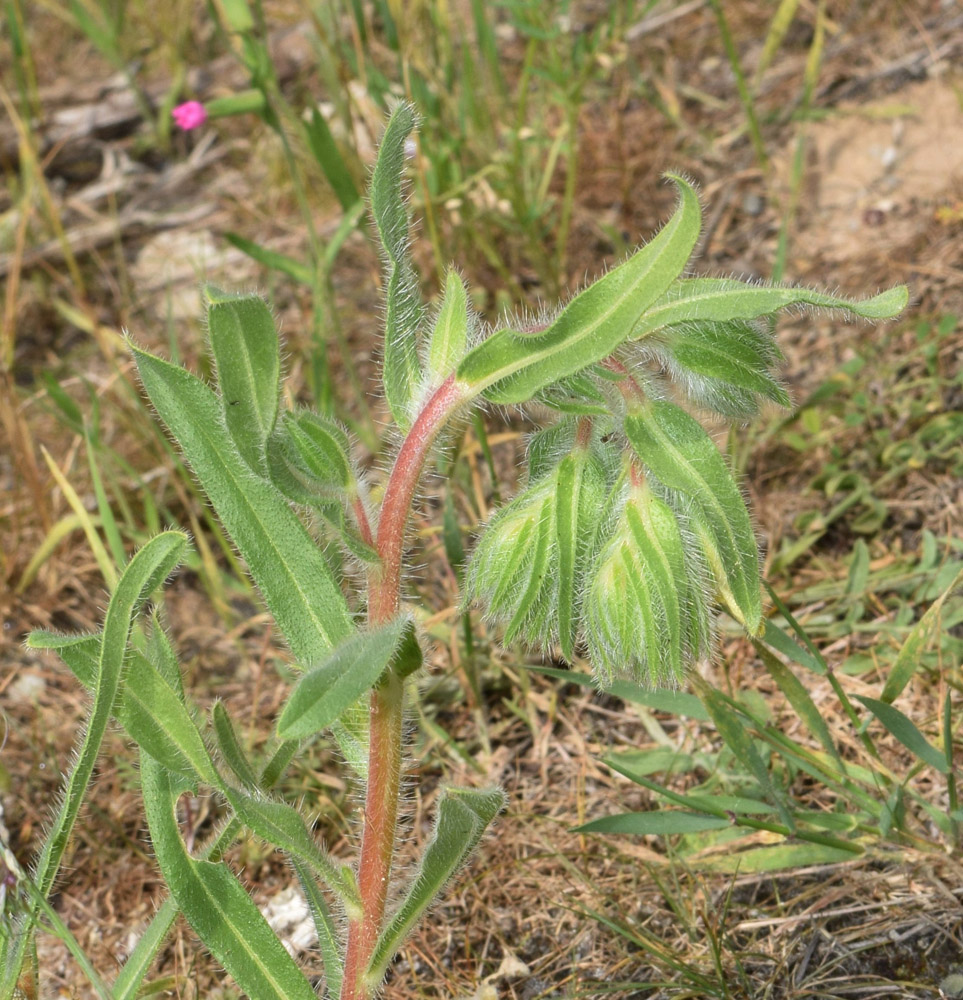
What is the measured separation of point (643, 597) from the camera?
1.58 metres

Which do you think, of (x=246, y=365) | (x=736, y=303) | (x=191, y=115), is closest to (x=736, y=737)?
(x=736, y=303)

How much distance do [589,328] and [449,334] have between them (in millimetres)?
287

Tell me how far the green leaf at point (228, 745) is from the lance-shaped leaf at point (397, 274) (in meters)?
0.50

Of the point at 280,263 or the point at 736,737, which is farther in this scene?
the point at 280,263

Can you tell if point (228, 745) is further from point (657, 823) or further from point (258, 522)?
point (657, 823)

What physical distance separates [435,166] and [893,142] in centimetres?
162

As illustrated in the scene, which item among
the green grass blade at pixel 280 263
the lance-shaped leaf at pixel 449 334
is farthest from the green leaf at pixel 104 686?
the green grass blade at pixel 280 263

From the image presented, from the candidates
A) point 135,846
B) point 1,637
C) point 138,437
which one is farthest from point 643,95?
point 135,846

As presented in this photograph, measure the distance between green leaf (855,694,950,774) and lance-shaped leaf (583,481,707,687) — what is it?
0.37m

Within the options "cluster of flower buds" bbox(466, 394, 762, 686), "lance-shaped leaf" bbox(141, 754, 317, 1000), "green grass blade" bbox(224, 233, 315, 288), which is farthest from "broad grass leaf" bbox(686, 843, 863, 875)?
"green grass blade" bbox(224, 233, 315, 288)

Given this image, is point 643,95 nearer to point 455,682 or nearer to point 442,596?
point 442,596

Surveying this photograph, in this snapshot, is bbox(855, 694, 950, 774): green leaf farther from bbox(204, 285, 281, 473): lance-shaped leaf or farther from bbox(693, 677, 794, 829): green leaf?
bbox(204, 285, 281, 473): lance-shaped leaf

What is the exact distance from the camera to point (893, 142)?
3.79 metres

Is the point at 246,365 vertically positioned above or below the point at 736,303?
above
